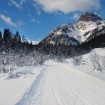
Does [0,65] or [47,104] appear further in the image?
[0,65]

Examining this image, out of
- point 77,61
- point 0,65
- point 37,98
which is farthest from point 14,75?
point 77,61

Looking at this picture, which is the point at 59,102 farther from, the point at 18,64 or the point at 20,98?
the point at 18,64

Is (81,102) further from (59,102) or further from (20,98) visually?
(20,98)

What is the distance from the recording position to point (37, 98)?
9.54 metres

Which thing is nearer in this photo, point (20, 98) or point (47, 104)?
point (47, 104)

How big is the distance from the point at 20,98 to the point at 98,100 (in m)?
3.34

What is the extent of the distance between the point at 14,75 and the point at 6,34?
193 feet

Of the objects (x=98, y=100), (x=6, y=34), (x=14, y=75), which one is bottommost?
(x=98, y=100)


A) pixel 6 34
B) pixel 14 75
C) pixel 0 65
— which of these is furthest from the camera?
pixel 6 34

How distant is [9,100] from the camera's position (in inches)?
339

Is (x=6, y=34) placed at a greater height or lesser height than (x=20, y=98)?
greater

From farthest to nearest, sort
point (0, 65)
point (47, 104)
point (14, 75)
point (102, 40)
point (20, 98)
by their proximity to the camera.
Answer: point (102, 40)
point (0, 65)
point (14, 75)
point (20, 98)
point (47, 104)

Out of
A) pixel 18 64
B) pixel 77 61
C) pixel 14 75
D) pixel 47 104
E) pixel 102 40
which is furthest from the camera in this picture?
pixel 102 40

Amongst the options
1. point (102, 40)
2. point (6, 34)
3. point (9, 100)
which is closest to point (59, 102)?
point (9, 100)
